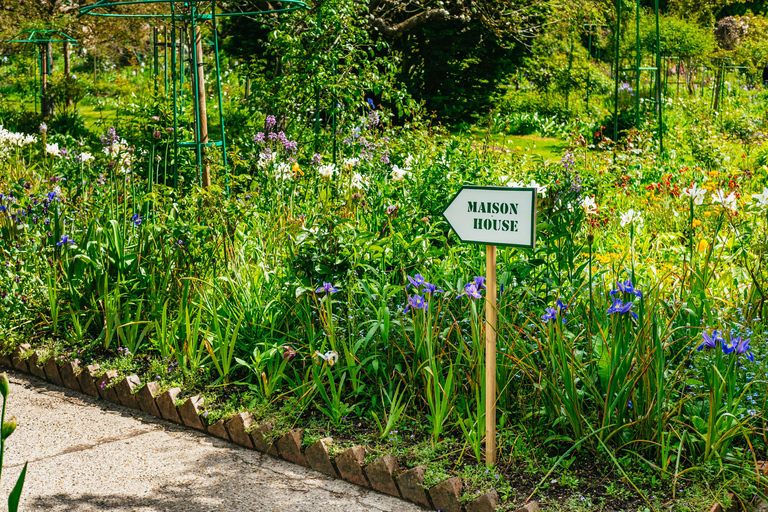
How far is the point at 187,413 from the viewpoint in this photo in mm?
3039

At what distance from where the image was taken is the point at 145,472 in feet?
8.74

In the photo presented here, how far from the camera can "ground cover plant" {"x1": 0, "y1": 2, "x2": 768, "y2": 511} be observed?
7.80 ft

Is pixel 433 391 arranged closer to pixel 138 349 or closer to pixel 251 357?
pixel 251 357

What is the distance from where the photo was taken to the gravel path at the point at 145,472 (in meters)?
2.44

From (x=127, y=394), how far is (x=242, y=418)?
75cm

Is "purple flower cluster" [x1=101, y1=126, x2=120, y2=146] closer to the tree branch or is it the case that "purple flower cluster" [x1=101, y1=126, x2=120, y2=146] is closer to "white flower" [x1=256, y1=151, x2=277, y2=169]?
"white flower" [x1=256, y1=151, x2=277, y2=169]

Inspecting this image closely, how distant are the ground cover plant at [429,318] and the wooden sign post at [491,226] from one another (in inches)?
5.6

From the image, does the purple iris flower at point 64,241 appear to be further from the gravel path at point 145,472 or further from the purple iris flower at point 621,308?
the purple iris flower at point 621,308

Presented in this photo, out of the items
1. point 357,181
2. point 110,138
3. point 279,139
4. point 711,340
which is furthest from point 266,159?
point 711,340

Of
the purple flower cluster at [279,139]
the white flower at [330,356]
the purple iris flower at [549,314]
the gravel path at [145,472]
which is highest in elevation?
the purple flower cluster at [279,139]

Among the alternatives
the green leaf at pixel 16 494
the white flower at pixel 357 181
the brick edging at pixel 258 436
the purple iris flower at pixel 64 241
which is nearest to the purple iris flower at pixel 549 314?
the brick edging at pixel 258 436

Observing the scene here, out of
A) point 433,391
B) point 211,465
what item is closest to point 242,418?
point 211,465

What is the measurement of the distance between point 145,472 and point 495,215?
5.44 feet

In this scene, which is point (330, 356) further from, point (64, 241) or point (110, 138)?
point (110, 138)
